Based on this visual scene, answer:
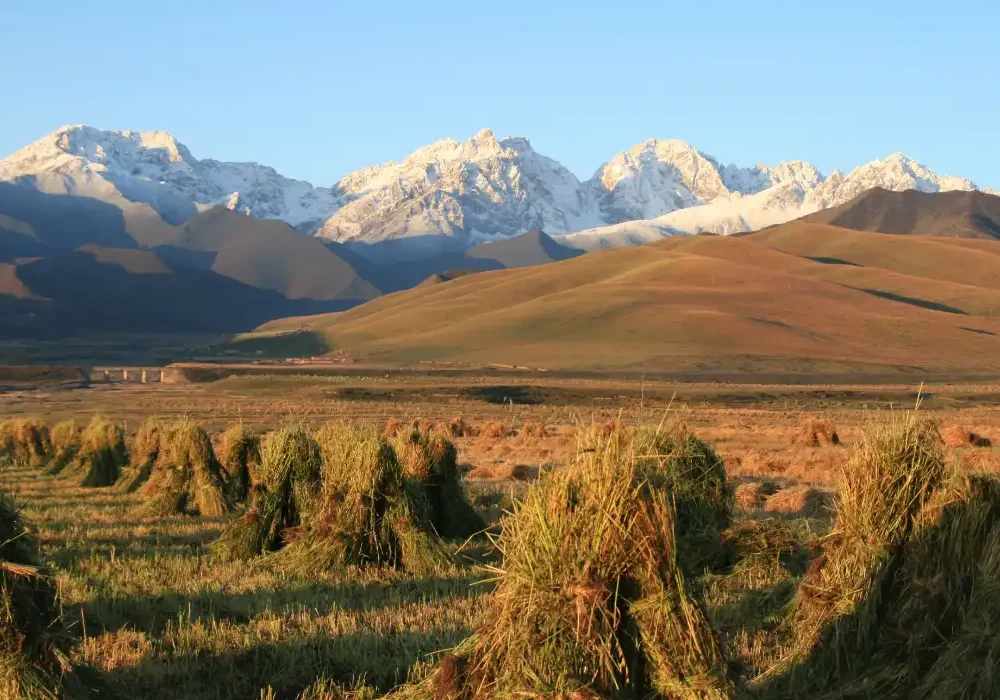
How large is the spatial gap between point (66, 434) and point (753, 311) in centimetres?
13428

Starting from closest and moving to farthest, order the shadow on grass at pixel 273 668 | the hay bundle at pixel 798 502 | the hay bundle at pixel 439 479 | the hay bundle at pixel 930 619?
the hay bundle at pixel 930 619, the shadow on grass at pixel 273 668, the hay bundle at pixel 439 479, the hay bundle at pixel 798 502

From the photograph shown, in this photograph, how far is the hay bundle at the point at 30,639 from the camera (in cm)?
738

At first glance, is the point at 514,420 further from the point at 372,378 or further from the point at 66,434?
the point at 372,378

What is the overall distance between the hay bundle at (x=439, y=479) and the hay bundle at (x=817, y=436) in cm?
2135

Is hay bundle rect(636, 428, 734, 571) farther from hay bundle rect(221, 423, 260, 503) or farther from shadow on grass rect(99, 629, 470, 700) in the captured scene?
hay bundle rect(221, 423, 260, 503)

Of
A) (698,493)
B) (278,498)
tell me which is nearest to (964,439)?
(698,493)

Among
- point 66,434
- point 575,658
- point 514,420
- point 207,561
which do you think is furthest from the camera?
point 514,420

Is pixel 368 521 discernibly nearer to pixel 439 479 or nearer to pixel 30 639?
pixel 439 479

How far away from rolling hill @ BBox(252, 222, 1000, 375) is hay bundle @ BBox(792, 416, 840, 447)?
82018mm

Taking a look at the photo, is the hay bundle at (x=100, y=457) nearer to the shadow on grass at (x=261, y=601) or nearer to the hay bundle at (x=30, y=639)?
the shadow on grass at (x=261, y=601)

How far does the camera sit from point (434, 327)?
17225 cm

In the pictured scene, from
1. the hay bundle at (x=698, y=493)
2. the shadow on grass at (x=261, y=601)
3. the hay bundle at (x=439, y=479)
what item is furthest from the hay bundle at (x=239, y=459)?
the hay bundle at (x=698, y=493)

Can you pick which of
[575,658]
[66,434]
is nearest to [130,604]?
[575,658]

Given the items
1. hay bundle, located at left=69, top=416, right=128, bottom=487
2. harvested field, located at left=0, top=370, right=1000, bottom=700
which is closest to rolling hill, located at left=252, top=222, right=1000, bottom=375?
hay bundle, located at left=69, top=416, right=128, bottom=487
